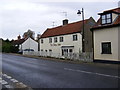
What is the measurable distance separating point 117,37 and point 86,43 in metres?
15.8

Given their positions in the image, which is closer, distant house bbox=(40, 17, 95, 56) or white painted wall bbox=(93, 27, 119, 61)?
white painted wall bbox=(93, 27, 119, 61)

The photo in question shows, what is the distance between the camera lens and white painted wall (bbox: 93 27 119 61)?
A: 1968 centimetres

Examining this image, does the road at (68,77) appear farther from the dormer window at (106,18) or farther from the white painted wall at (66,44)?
the white painted wall at (66,44)

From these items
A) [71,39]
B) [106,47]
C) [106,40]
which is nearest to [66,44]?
[71,39]

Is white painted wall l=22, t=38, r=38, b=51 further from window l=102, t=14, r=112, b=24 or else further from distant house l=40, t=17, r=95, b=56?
window l=102, t=14, r=112, b=24

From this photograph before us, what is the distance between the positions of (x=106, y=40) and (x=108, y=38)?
380mm

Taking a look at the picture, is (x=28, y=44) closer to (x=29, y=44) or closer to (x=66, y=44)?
(x=29, y=44)

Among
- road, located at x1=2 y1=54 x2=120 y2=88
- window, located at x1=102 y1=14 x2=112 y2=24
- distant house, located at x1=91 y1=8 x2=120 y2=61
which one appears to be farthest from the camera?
window, located at x1=102 y1=14 x2=112 y2=24

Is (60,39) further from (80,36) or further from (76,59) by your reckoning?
(76,59)

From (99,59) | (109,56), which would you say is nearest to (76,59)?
(99,59)

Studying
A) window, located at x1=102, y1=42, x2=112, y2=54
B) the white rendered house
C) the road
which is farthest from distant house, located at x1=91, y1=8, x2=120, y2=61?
the white rendered house

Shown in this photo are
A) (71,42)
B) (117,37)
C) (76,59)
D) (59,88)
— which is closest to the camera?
(59,88)

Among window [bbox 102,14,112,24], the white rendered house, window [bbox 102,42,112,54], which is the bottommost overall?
window [bbox 102,42,112,54]

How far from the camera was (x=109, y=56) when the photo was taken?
20.4 meters
